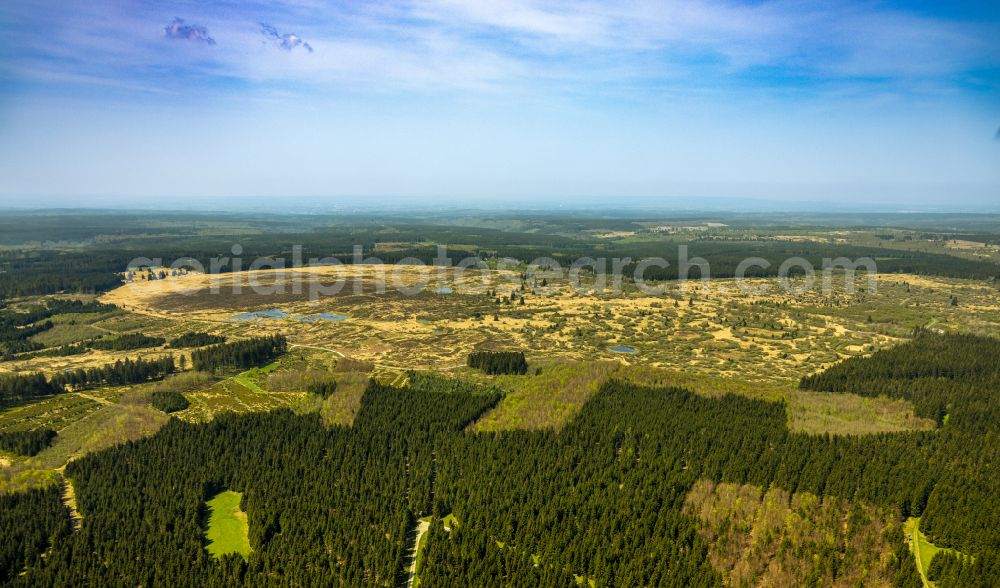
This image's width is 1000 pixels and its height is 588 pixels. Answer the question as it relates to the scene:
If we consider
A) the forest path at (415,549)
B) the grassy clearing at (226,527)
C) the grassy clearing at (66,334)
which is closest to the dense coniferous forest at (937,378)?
the forest path at (415,549)

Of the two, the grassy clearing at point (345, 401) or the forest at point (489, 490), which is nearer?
the forest at point (489, 490)

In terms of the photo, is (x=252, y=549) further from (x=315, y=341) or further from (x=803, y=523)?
(x=315, y=341)

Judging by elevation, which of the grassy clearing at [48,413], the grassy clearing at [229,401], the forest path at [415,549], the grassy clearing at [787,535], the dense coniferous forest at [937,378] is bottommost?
the forest path at [415,549]

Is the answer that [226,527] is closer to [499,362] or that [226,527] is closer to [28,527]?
[28,527]

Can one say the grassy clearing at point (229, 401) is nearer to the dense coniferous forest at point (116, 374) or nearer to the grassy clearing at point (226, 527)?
the dense coniferous forest at point (116, 374)

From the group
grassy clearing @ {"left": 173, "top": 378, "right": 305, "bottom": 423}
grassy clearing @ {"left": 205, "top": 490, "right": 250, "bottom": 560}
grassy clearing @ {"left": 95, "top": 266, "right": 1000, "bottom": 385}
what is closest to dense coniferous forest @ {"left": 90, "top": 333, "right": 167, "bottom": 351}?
grassy clearing @ {"left": 95, "top": 266, "right": 1000, "bottom": 385}

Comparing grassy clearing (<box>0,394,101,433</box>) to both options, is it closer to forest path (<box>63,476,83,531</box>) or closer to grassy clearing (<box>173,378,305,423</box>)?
grassy clearing (<box>173,378,305,423</box>)
